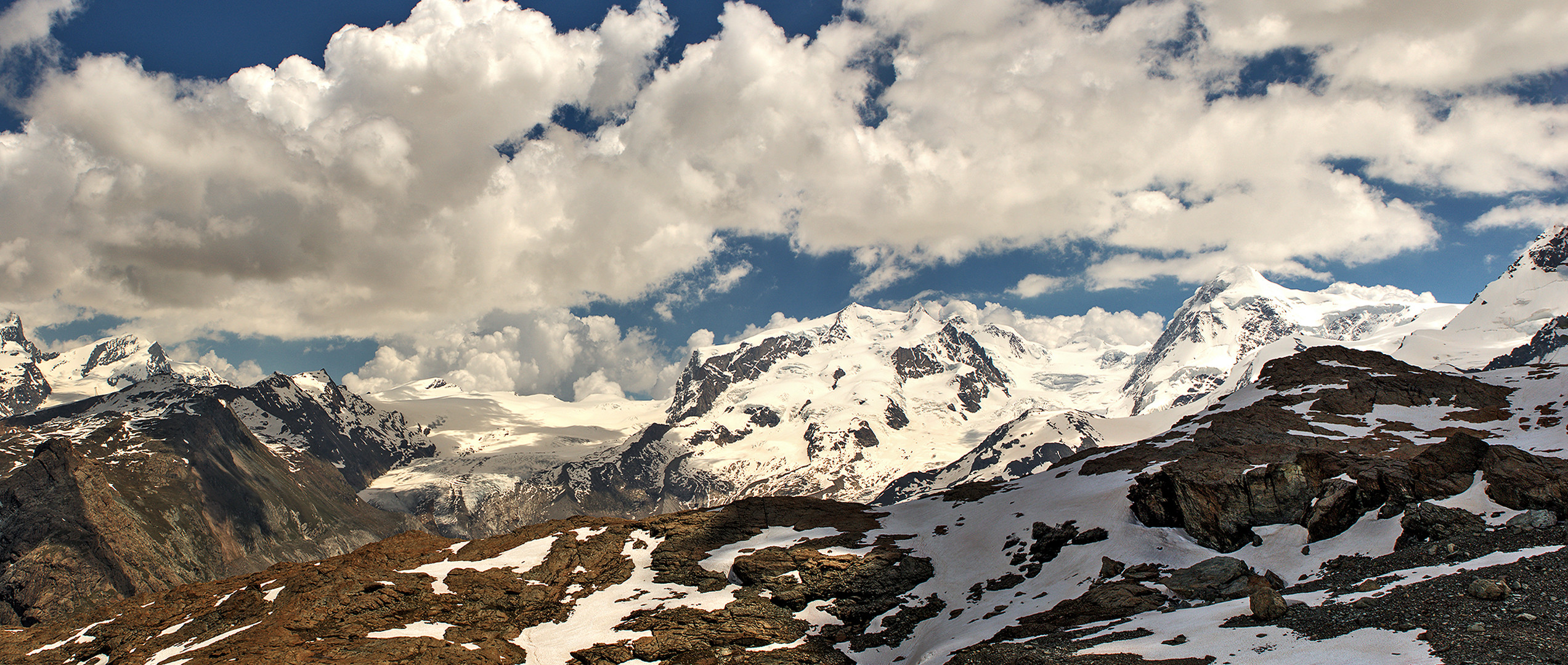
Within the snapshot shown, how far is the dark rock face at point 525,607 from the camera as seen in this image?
6494 centimetres

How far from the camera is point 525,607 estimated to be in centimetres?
7519

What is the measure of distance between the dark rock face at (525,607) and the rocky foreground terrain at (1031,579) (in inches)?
12.5

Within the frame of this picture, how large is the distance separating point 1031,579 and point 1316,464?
29.0 meters

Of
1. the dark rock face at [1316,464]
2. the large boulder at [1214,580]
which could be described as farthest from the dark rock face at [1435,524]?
the large boulder at [1214,580]

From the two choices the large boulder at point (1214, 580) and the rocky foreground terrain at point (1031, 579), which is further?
the large boulder at point (1214, 580)

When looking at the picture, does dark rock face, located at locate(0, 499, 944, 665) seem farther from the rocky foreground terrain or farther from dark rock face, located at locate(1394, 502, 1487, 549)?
dark rock face, located at locate(1394, 502, 1487, 549)

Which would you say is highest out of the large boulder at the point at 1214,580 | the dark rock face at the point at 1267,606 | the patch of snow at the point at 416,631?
the patch of snow at the point at 416,631

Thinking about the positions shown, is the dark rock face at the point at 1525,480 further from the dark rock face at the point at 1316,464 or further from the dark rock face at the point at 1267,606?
the dark rock face at the point at 1267,606

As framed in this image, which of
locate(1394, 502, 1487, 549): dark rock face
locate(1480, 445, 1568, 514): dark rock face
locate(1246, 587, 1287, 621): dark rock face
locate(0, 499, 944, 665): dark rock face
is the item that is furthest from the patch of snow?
locate(1480, 445, 1568, 514): dark rock face

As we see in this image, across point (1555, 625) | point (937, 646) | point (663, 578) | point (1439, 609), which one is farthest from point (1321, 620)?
point (663, 578)

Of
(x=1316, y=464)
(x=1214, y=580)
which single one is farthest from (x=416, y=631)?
(x=1316, y=464)

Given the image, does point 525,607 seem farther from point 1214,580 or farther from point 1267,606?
point 1267,606

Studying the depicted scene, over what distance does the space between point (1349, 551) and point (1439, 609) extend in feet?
66.7

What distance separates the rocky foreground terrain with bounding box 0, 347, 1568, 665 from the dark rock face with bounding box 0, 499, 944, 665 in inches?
12.5
